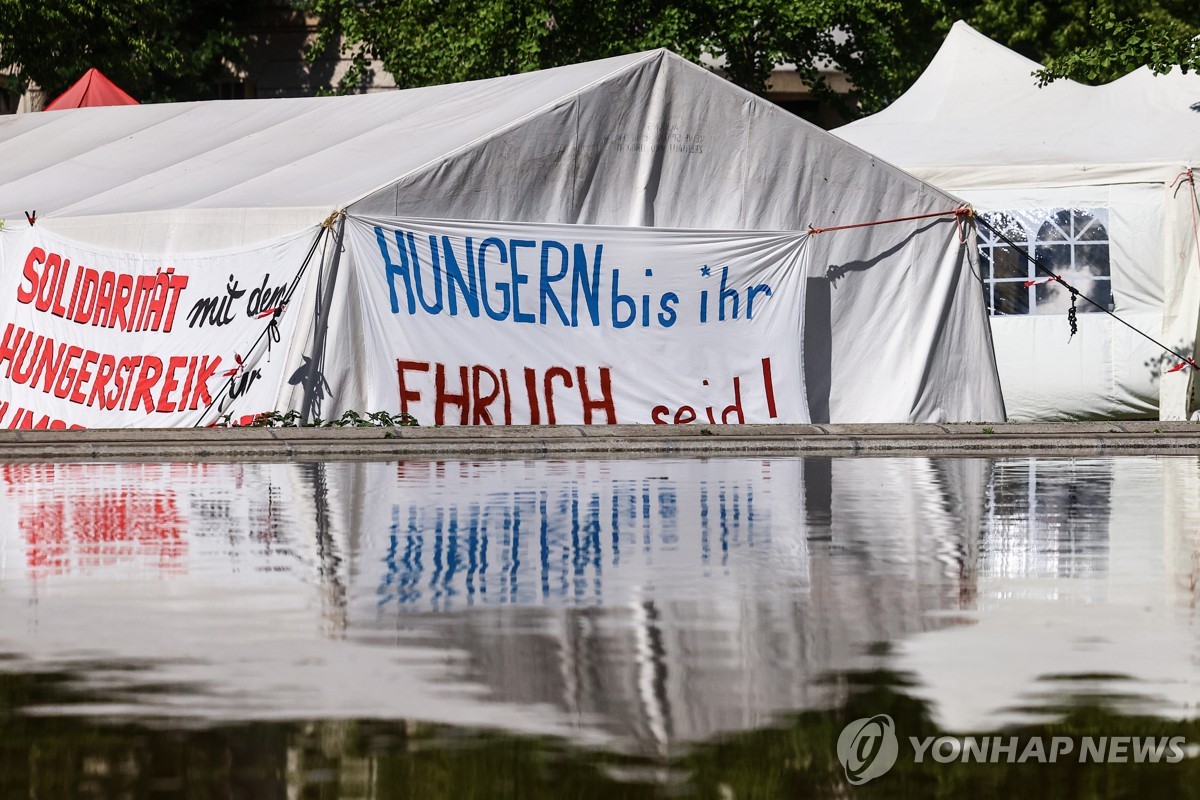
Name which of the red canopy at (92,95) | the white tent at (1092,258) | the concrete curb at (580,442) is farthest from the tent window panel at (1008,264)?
the red canopy at (92,95)

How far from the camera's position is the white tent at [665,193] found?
18984mm

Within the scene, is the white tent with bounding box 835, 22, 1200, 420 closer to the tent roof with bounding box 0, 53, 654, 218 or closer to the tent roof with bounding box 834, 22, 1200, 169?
the tent roof with bounding box 834, 22, 1200, 169

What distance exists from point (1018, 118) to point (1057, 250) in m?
2.84

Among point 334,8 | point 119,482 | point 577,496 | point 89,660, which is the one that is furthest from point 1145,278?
point 334,8

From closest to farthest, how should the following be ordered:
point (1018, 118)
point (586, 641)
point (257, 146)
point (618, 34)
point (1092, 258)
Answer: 1. point (586, 641)
2. point (1092, 258)
3. point (257, 146)
4. point (1018, 118)
5. point (618, 34)

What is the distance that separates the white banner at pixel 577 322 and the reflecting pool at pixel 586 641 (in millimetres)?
5255

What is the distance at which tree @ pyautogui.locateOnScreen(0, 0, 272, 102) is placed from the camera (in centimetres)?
3681

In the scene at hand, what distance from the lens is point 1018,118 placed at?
24.0 m

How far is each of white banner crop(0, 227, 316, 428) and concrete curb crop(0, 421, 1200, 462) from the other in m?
0.68

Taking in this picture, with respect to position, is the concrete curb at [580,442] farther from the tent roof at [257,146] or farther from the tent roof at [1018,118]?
the tent roof at [1018,118]

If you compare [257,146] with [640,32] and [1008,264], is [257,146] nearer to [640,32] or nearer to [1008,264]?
[1008,264]

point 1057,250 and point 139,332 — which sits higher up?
point 1057,250

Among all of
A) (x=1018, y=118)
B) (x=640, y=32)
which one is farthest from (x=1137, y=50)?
(x=640, y=32)

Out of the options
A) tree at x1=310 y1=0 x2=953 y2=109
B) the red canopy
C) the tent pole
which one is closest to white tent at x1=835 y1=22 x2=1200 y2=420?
the tent pole
